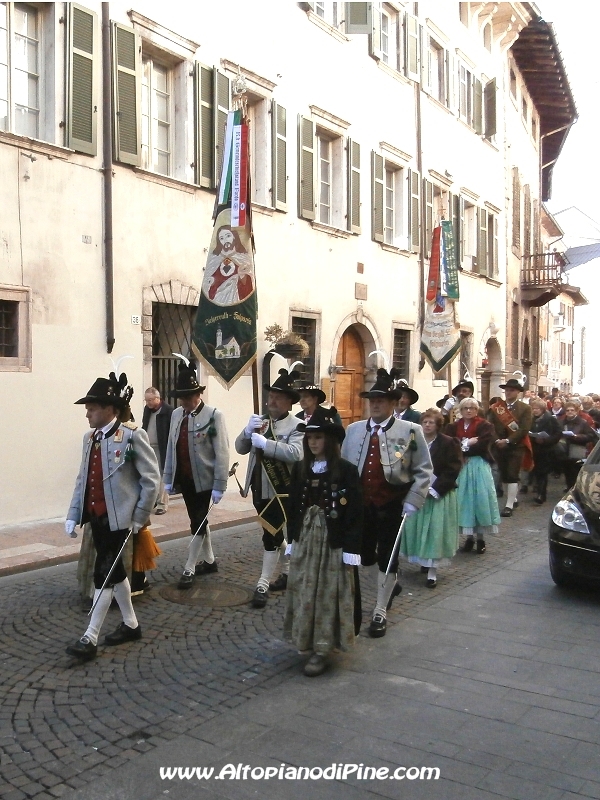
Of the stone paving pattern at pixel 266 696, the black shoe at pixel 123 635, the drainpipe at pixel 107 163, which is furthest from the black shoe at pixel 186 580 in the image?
the drainpipe at pixel 107 163

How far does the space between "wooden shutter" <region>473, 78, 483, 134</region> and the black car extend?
1846cm

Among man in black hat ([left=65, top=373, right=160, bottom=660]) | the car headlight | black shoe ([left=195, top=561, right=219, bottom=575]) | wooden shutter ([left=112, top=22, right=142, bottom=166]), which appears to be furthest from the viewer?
wooden shutter ([left=112, top=22, right=142, bottom=166])

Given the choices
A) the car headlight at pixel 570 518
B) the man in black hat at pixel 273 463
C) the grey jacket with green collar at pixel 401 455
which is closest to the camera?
the grey jacket with green collar at pixel 401 455

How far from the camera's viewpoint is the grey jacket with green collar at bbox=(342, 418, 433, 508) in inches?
230

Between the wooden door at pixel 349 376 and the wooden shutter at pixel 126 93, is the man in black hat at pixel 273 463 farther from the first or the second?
the wooden door at pixel 349 376

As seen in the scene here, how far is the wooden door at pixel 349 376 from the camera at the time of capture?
1750 centimetres

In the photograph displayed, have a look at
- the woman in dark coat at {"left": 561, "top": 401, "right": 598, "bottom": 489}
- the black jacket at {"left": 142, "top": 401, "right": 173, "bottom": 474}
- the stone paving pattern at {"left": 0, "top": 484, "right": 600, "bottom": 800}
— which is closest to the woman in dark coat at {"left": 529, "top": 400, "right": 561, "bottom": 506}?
the woman in dark coat at {"left": 561, "top": 401, "right": 598, "bottom": 489}

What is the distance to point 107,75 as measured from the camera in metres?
11.3

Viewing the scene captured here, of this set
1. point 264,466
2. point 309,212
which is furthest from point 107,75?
point 264,466

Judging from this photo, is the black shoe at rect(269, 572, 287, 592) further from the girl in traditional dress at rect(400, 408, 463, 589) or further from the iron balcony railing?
the iron balcony railing

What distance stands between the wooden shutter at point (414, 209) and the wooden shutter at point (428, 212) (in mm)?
437

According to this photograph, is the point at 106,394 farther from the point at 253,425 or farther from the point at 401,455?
the point at 401,455

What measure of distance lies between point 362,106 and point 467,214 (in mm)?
6985

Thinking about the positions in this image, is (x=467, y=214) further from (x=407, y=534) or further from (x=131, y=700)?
(x=131, y=700)
